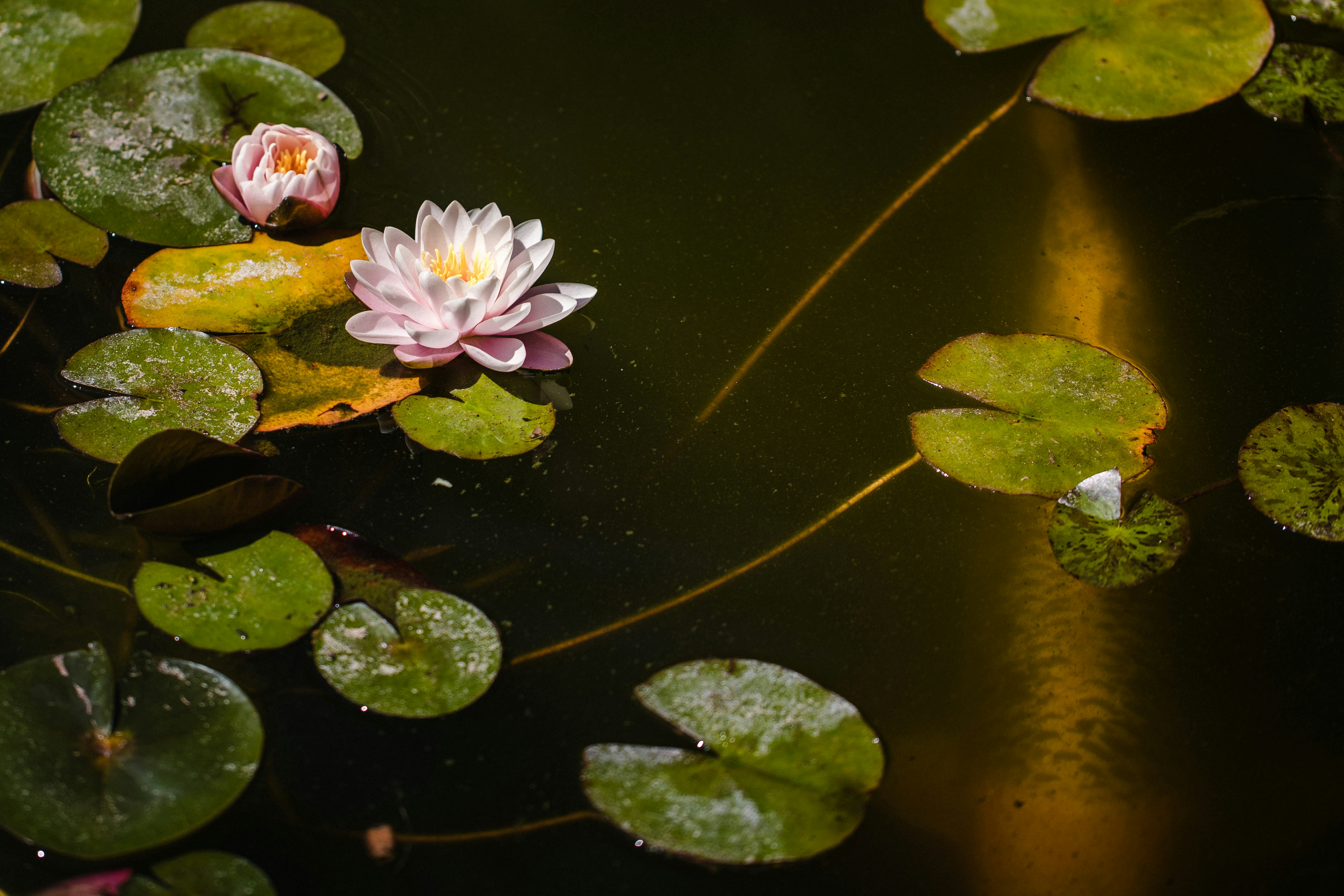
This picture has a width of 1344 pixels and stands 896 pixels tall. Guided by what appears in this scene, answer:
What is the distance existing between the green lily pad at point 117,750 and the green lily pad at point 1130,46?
6.76ft

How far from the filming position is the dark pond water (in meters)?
1.20

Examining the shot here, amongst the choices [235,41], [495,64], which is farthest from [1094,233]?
[235,41]

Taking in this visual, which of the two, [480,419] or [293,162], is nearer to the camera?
[480,419]

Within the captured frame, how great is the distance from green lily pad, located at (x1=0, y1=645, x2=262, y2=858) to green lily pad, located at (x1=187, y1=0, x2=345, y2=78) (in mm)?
1409

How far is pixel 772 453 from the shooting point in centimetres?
154

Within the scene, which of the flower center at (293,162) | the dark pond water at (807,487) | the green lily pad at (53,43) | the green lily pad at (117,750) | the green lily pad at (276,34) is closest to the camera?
the green lily pad at (117,750)

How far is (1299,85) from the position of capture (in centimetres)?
206

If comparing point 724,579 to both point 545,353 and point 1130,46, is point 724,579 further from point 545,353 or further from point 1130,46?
point 1130,46

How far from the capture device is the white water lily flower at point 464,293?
4.83 ft

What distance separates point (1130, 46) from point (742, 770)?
6.20 ft

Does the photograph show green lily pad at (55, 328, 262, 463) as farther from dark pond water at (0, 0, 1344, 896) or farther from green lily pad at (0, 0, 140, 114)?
green lily pad at (0, 0, 140, 114)

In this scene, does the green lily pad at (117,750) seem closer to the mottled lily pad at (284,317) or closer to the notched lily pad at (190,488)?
the notched lily pad at (190,488)

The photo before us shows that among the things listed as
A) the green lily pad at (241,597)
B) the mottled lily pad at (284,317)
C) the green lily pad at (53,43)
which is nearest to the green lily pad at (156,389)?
the mottled lily pad at (284,317)

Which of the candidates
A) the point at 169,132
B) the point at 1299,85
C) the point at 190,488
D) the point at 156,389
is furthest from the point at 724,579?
the point at 1299,85
